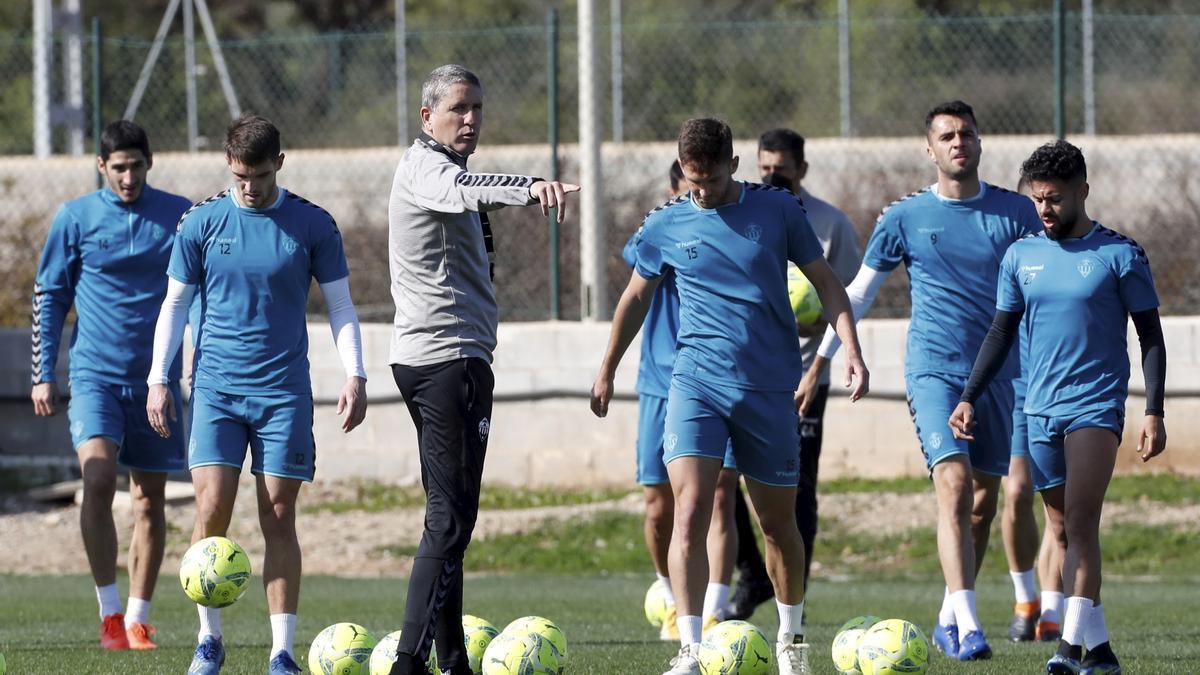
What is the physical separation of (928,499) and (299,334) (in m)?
7.68

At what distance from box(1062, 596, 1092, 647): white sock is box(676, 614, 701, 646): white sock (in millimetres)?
1433

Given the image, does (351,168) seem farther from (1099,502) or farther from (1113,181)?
(1099,502)

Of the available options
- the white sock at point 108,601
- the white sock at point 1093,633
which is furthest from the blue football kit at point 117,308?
the white sock at point 1093,633

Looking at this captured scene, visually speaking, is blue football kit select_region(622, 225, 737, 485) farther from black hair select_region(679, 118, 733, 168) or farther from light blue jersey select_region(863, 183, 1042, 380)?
black hair select_region(679, 118, 733, 168)

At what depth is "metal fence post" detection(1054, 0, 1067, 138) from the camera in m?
15.4

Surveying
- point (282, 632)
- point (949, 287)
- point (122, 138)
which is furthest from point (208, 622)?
point (949, 287)

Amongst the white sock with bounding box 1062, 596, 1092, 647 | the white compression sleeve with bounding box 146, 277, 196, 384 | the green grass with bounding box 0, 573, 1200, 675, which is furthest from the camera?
the green grass with bounding box 0, 573, 1200, 675

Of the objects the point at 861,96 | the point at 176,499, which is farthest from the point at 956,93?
the point at 176,499

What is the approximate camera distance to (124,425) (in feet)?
31.2

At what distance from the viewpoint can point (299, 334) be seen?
805 cm

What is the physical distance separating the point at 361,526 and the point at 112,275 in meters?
5.78

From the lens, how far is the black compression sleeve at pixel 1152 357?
7.57m

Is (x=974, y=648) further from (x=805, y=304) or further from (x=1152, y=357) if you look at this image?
(x=805, y=304)

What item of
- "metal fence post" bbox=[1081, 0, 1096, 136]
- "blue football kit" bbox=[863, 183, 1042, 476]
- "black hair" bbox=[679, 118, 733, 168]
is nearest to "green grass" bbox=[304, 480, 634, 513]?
"metal fence post" bbox=[1081, 0, 1096, 136]
